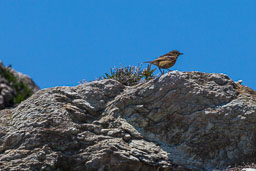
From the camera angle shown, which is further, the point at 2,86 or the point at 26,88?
the point at 26,88

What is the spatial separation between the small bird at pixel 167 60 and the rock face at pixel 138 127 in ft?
3.25

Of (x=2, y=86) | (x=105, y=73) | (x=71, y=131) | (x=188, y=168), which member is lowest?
(x=188, y=168)

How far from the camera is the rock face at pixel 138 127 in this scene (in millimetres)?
9203

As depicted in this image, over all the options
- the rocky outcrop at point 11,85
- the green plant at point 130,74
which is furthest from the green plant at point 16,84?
the green plant at point 130,74

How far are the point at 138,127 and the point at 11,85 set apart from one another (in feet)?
69.4

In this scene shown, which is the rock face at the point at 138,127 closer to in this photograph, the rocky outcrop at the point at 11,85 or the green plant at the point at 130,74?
the green plant at the point at 130,74

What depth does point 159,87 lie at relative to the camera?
32.7 ft

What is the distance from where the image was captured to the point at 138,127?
9.86 metres

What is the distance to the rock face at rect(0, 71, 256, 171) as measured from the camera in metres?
9.20

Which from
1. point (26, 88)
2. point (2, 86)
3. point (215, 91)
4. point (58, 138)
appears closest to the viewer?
point (58, 138)

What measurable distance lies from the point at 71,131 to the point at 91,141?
0.47 meters

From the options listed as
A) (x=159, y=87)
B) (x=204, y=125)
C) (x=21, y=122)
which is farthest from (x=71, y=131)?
(x=204, y=125)

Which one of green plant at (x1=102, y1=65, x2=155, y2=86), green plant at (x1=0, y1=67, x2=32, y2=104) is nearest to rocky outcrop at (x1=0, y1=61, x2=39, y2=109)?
green plant at (x1=0, y1=67, x2=32, y2=104)

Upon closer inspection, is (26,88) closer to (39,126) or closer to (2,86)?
(2,86)
